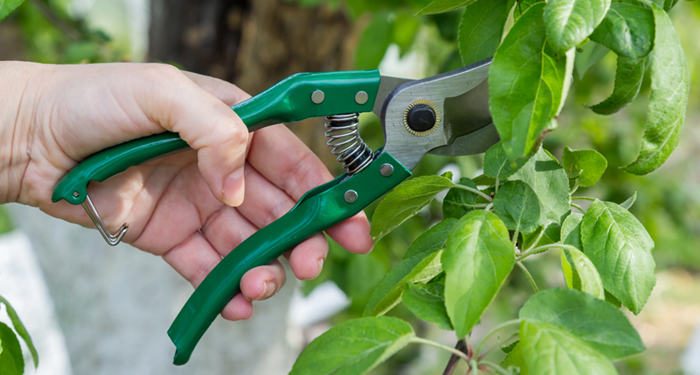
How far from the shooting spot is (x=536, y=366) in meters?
0.37

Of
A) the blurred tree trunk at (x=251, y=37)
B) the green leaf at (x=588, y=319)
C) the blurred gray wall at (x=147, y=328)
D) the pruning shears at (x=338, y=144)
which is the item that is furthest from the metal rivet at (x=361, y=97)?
the blurred gray wall at (x=147, y=328)

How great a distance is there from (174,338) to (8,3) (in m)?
0.43

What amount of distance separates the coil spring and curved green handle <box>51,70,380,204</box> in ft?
0.09

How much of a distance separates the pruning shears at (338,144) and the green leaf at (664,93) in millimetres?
202

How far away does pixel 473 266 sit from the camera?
0.42m

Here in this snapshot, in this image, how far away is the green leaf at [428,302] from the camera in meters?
0.43

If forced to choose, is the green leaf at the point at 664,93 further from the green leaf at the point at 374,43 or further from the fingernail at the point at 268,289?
the green leaf at the point at 374,43

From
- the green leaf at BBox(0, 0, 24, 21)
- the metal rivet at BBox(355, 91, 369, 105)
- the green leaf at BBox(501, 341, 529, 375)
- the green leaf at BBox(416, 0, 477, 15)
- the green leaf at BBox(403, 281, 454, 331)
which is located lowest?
the green leaf at BBox(501, 341, 529, 375)

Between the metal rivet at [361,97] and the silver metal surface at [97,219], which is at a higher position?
the metal rivet at [361,97]

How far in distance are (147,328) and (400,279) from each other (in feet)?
5.16

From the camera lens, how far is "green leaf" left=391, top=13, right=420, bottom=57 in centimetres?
115

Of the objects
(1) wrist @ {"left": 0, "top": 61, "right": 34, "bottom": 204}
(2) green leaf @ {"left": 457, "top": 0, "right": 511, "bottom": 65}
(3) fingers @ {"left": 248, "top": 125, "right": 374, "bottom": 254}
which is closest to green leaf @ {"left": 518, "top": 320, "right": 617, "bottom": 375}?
(2) green leaf @ {"left": 457, "top": 0, "right": 511, "bottom": 65}

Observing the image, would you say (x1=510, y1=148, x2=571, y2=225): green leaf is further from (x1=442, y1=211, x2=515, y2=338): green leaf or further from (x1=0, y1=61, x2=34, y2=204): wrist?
(x1=0, y1=61, x2=34, y2=204): wrist

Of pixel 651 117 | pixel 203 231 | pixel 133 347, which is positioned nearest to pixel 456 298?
pixel 651 117
